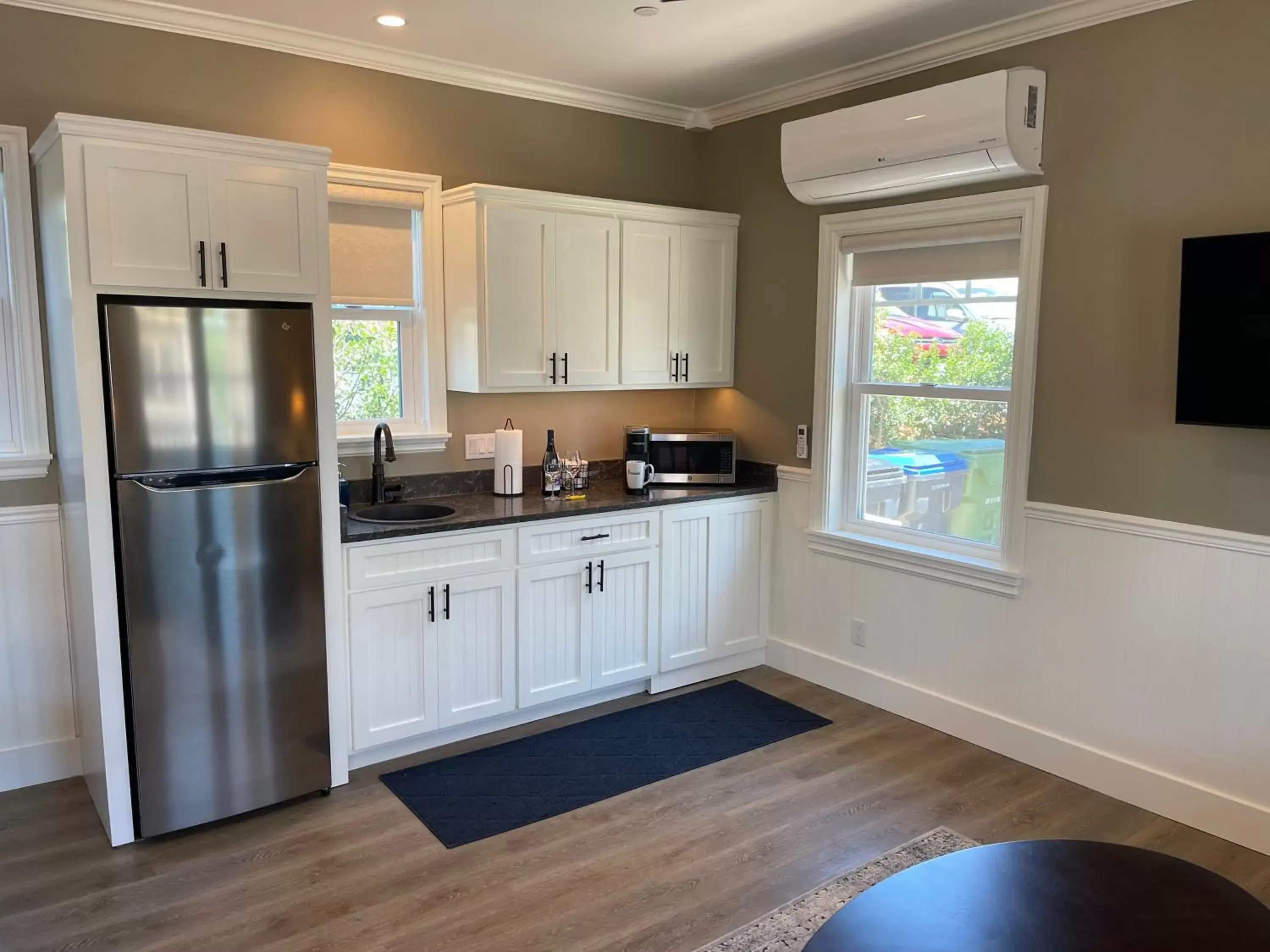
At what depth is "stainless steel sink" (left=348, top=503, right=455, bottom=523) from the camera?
3604 mm

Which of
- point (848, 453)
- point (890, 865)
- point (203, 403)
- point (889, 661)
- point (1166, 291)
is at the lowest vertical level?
point (890, 865)

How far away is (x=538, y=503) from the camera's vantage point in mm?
3834

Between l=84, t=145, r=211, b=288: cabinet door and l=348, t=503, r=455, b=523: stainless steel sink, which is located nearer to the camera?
l=84, t=145, r=211, b=288: cabinet door

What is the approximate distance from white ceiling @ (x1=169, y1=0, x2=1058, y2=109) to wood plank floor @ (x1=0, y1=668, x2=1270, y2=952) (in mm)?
2726

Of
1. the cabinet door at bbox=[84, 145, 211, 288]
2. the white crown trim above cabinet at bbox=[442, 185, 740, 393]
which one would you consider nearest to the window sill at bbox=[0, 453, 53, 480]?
the cabinet door at bbox=[84, 145, 211, 288]

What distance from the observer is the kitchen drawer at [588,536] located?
3641mm

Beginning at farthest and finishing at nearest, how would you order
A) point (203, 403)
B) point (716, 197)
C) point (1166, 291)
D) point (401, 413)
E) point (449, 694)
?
point (716, 197)
point (401, 413)
point (449, 694)
point (1166, 291)
point (203, 403)

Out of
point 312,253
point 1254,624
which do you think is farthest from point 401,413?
point 1254,624

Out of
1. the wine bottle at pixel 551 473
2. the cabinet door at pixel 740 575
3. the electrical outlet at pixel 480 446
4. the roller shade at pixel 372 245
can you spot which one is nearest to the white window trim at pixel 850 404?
the cabinet door at pixel 740 575

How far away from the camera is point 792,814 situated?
3.10m

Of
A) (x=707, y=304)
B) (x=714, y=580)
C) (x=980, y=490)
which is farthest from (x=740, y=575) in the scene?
(x=707, y=304)

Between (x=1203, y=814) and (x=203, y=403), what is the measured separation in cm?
347

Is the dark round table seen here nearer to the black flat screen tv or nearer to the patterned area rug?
the patterned area rug

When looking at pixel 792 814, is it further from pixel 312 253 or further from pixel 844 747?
pixel 312 253
